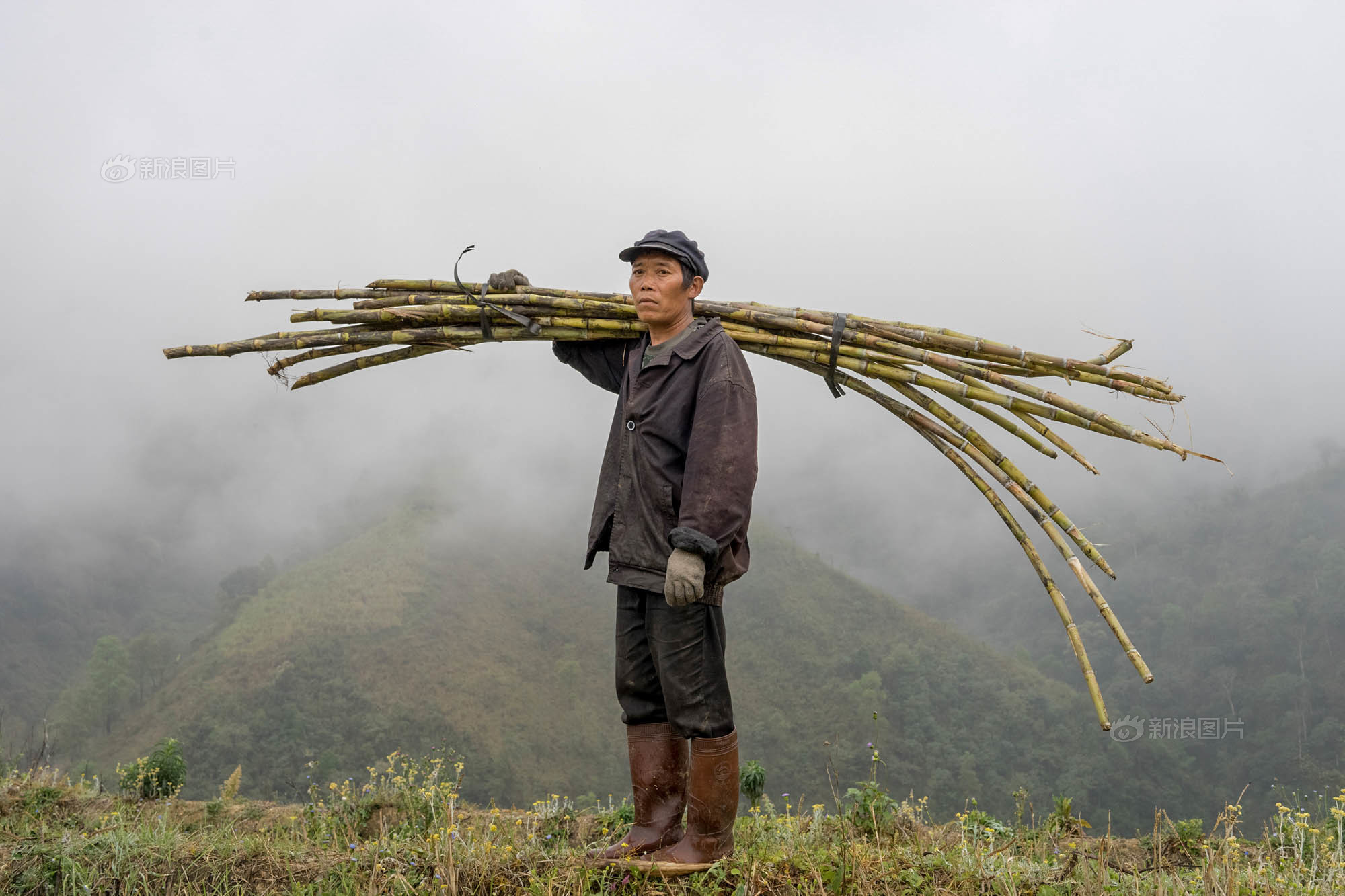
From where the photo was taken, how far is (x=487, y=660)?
53906 millimetres

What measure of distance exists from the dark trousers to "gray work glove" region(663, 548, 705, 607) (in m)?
0.23

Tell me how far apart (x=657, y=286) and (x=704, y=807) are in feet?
7.29

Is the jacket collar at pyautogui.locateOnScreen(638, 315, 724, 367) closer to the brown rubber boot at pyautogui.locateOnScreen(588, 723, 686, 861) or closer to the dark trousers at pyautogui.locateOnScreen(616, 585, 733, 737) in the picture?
the dark trousers at pyautogui.locateOnScreen(616, 585, 733, 737)

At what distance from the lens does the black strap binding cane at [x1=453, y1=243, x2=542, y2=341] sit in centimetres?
424

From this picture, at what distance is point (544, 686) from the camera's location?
50.9 metres

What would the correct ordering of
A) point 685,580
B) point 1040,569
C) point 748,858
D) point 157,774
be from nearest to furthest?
point 685,580 < point 748,858 < point 1040,569 < point 157,774

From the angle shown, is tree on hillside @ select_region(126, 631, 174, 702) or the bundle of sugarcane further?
tree on hillside @ select_region(126, 631, 174, 702)

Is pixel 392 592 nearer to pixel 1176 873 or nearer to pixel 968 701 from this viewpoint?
pixel 968 701

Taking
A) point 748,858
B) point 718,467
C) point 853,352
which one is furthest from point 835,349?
point 748,858

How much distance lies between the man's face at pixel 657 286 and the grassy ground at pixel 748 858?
2210 mm

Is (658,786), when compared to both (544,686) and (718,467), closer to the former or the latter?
(718,467)

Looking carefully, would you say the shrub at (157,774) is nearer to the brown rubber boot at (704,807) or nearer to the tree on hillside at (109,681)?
the brown rubber boot at (704,807)

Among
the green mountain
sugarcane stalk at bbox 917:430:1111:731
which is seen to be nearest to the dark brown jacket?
sugarcane stalk at bbox 917:430:1111:731

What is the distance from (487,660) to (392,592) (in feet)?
35.4
